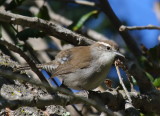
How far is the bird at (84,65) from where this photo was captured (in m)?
4.48

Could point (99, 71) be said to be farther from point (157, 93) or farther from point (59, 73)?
point (157, 93)

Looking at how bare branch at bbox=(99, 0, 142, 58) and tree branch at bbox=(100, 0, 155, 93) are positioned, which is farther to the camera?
bare branch at bbox=(99, 0, 142, 58)

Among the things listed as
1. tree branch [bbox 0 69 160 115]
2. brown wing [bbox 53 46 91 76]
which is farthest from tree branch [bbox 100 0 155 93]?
brown wing [bbox 53 46 91 76]

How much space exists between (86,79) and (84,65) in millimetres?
263

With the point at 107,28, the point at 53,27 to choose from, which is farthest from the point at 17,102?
the point at 107,28

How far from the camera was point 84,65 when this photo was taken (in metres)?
4.65

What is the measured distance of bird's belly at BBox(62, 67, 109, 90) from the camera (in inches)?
175

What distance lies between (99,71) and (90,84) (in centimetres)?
21

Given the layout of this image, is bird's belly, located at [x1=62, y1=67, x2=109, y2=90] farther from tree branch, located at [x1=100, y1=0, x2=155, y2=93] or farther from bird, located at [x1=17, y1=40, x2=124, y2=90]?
tree branch, located at [x1=100, y1=0, x2=155, y2=93]

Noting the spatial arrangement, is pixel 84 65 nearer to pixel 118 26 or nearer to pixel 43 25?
pixel 43 25

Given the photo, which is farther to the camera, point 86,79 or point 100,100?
point 86,79

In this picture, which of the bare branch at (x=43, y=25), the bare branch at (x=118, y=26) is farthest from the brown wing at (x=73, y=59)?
the bare branch at (x=118, y=26)

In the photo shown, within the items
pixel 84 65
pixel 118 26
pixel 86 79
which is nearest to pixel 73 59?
pixel 84 65

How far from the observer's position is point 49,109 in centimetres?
385
